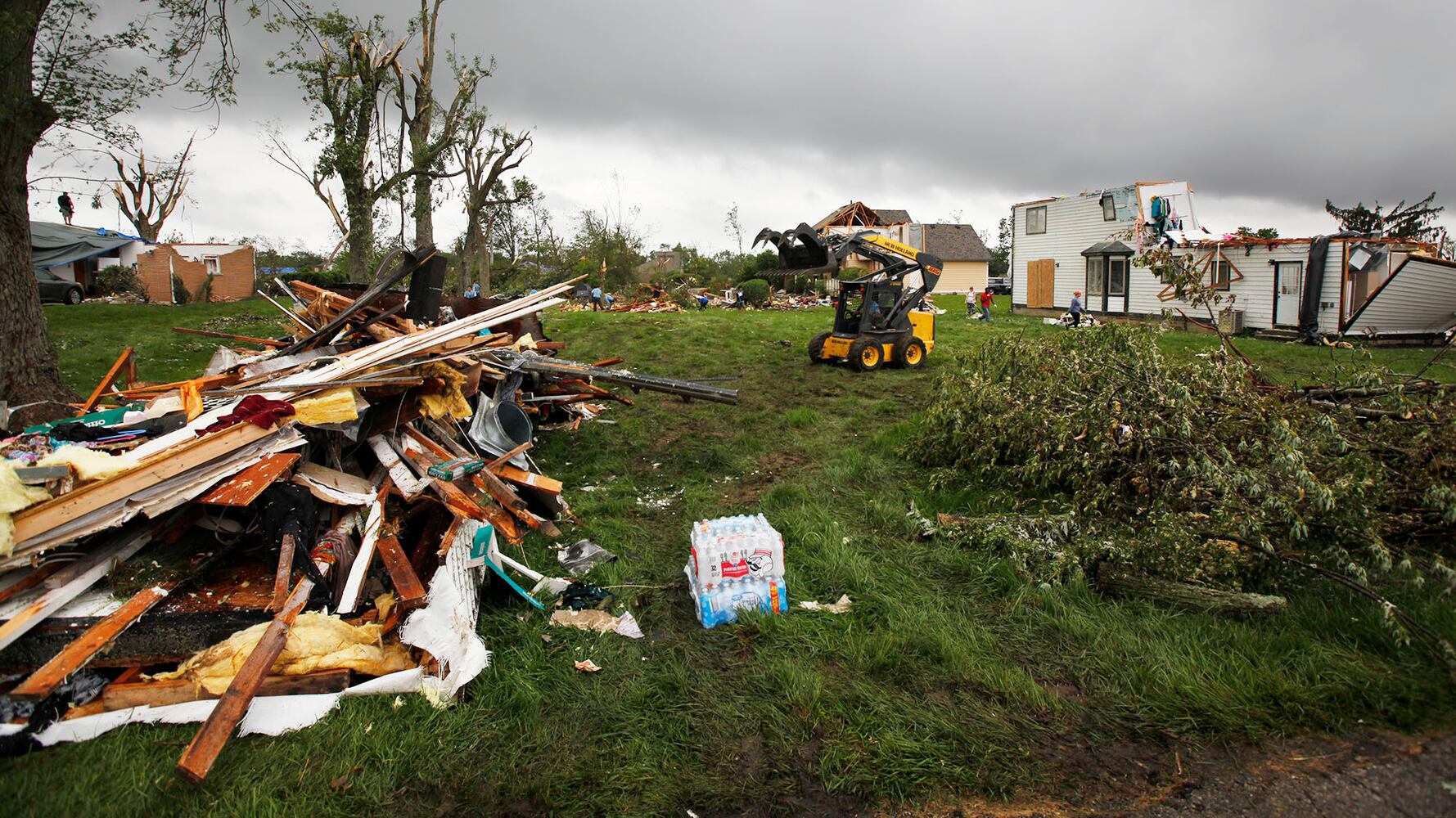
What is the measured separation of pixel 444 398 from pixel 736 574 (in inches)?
117

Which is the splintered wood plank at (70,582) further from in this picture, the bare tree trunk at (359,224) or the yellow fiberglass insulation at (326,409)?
the bare tree trunk at (359,224)

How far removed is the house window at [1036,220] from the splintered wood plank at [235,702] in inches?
1115

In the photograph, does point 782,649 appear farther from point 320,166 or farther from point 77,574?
point 320,166

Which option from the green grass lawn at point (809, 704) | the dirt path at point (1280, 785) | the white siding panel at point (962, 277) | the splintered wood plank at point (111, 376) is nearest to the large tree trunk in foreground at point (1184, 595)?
the green grass lawn at point (809, 704)

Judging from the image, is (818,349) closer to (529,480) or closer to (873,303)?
(873,303)

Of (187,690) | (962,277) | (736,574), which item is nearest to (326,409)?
(187,690)

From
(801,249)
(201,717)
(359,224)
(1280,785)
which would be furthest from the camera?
A: (359,224)

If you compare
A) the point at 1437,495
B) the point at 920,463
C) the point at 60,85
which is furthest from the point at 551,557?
the point at 60,85

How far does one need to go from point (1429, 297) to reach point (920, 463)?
721 inches

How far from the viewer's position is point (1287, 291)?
719 inches

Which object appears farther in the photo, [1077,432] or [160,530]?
[1077,432]

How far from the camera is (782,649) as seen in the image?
3.78 meters

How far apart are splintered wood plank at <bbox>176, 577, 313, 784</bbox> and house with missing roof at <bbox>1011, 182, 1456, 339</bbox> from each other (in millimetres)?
14273

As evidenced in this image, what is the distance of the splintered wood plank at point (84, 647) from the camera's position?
2.98 meters
